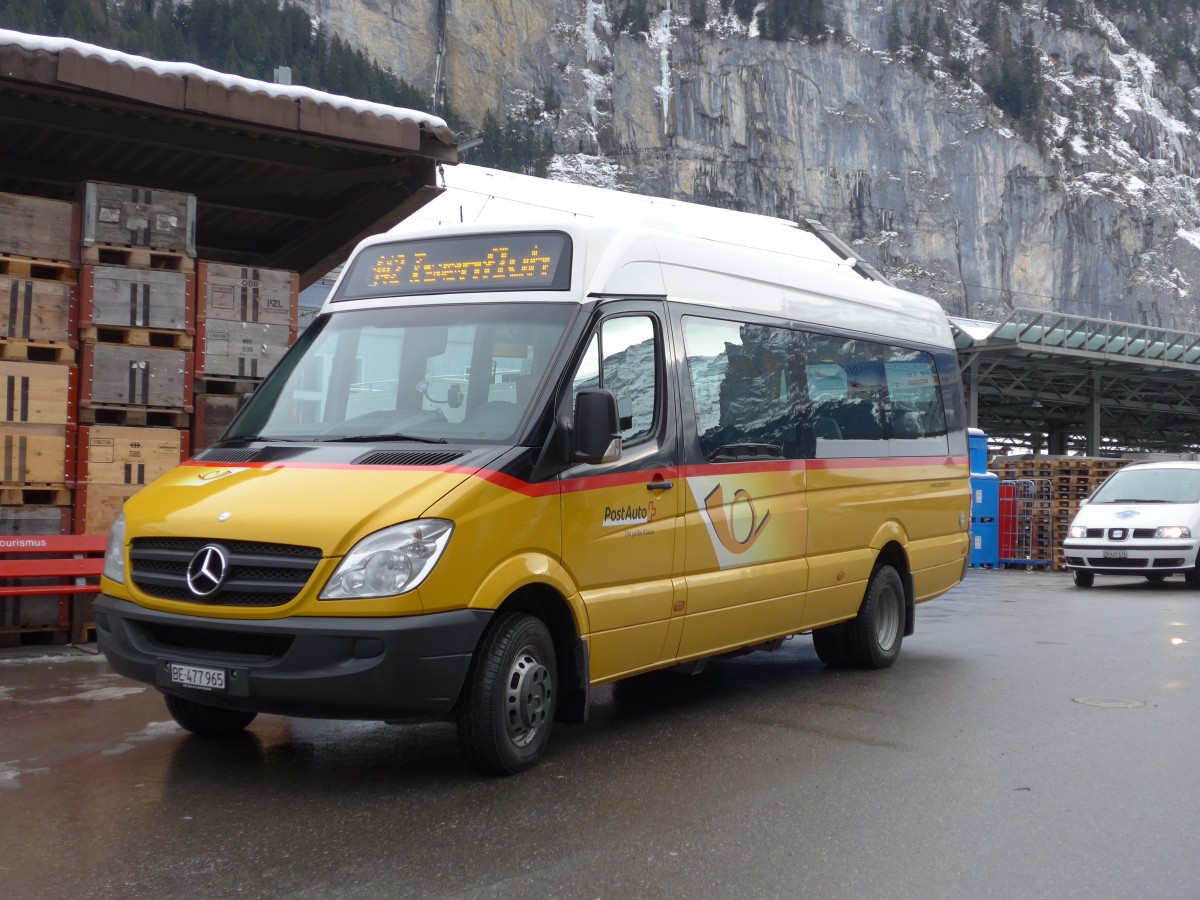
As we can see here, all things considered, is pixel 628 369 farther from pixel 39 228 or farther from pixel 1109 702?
pixel 39 228

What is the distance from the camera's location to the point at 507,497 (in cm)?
582

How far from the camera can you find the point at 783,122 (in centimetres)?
12444

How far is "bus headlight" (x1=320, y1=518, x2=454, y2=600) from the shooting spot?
17.8 ft

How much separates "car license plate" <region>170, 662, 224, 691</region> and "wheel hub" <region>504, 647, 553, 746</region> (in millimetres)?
1214

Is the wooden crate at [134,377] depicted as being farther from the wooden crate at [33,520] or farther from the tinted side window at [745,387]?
the tinted side window at [745,387]

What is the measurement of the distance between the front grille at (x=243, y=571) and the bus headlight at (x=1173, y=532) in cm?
1490

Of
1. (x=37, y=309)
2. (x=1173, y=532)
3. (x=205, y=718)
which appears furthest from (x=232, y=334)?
(x=1173, y=532)

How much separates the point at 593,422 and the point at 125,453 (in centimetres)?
557

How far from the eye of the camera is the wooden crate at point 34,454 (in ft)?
32.1

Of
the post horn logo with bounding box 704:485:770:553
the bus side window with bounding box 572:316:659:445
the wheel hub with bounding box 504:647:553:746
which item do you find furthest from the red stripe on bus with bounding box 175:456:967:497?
the wheel hub with bounding box 504:647:553:746

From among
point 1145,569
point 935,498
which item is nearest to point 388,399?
point 935,498

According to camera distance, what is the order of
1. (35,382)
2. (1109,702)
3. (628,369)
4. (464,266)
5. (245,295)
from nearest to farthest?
(628,369) → (464,266) → (1109,702) → (35,382) → (245,295)

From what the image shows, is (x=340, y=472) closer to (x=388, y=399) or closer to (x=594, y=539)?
(x=388, y=399)

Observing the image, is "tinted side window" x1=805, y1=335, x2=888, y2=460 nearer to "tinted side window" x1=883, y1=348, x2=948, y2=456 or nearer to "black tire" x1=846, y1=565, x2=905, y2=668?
"tinted side window" x1=883, y1=348, x2=948, y2=456
